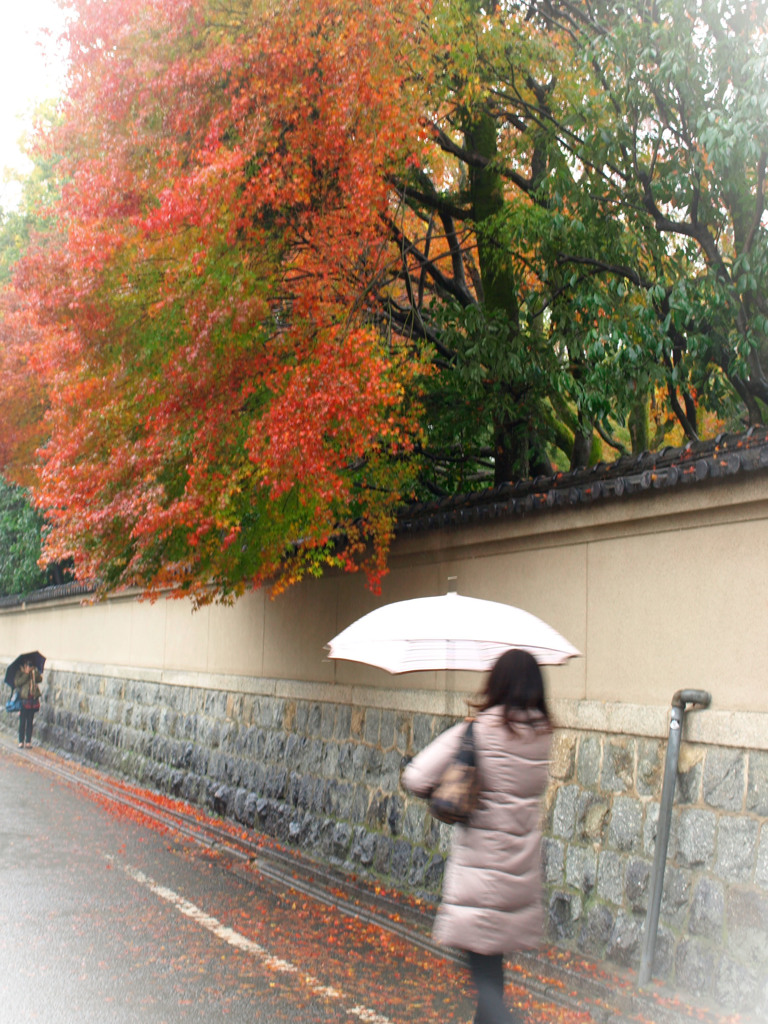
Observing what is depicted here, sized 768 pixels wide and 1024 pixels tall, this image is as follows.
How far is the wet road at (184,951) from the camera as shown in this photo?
19.4 feet

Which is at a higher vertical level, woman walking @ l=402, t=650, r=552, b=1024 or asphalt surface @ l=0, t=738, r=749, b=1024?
woman walking @ l=402, t=650, r=552, b=1024

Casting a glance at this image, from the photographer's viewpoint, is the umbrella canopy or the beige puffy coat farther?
the umbrella canopy

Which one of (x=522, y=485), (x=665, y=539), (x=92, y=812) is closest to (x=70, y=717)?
(x=92, y=812)

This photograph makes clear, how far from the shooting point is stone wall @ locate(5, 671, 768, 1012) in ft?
19.5

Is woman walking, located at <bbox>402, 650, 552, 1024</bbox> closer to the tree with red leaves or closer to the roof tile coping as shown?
the roof tile coping

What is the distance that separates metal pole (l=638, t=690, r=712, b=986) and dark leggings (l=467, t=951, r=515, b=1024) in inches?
102

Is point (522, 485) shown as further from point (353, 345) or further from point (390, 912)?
point (390, 912)

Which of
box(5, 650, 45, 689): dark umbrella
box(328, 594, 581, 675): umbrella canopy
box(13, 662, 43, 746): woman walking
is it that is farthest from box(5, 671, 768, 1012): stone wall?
box(5, 650, 45, 689): dark umbrella

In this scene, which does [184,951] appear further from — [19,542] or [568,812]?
[19,542]

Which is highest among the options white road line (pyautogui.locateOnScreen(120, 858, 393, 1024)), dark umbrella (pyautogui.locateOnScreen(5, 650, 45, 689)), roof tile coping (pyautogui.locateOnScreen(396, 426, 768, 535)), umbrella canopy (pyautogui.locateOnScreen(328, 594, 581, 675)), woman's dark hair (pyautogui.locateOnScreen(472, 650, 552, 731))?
roof tile coping (pyautogui.locateOnScreen(396, 426, 768, 535))

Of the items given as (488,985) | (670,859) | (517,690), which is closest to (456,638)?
(517,690)

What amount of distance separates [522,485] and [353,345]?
1.83 m

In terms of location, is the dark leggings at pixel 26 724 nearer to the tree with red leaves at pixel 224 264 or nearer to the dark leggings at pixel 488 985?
the tree with red leaves at pixel 224 264

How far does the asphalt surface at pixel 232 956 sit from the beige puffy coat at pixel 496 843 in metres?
2.29
